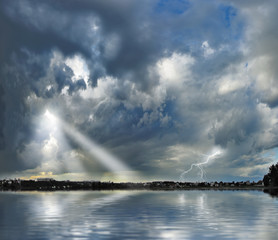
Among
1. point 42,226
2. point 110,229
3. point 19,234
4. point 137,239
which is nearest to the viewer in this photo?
point 137,239

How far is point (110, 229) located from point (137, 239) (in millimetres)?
13468

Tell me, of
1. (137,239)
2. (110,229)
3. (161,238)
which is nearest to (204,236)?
(161,238)

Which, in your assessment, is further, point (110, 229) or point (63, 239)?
point (110, 229)

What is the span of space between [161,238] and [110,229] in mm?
14288

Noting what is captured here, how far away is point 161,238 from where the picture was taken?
5706 cm

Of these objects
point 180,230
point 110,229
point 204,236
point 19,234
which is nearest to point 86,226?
point 110,229

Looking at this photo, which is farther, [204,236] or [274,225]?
[274,225]

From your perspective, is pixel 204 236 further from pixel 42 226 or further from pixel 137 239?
pixel 42 226

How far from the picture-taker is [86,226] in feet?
242

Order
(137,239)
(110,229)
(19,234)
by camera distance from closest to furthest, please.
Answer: (137,239), (19,234), (110,229)

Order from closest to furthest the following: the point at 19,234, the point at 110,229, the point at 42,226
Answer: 1. the point at 19,234
2. the point at 110,229
3. the point at 42,226

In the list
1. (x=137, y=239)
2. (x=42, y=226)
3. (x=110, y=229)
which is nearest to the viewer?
(x=137, y=239)

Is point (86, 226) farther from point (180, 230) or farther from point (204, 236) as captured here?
point (204, 236)

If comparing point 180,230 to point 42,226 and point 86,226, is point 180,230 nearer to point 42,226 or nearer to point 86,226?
point 86,226
